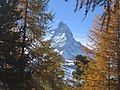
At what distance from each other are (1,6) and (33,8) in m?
1.88

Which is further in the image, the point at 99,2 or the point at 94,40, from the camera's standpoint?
the point at 94,40

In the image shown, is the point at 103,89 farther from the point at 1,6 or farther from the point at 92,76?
the point at 1,6

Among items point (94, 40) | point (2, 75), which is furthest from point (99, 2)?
point (94, 40)

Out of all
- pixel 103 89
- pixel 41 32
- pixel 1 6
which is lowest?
pixel 103 89

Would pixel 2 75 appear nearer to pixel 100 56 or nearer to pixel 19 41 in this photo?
pixel 19 41

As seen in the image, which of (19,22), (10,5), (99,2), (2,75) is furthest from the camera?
(19,22)

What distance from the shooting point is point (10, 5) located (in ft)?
59.7

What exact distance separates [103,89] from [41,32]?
14.5 ft

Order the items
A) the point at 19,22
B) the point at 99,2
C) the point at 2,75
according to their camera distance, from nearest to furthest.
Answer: the point at 99,2 < the point at 2,75 < the point at 19,22

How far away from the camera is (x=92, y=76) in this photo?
62.7 ft

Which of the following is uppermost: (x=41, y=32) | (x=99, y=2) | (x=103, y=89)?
(x=41, y=32)

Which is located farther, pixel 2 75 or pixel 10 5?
pixel 10 5

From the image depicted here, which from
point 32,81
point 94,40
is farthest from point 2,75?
point 94,40

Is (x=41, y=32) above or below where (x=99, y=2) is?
above
